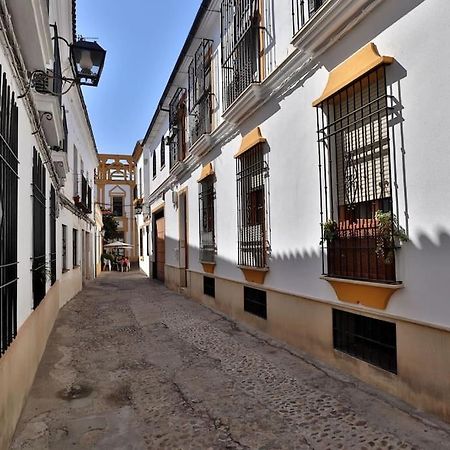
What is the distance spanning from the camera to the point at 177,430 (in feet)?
11.1

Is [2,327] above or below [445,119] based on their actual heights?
below

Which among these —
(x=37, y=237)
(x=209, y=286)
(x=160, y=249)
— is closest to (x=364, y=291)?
(x=37, y=237)

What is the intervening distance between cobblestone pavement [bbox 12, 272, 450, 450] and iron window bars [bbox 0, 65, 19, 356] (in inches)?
39.5

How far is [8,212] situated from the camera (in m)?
3.12

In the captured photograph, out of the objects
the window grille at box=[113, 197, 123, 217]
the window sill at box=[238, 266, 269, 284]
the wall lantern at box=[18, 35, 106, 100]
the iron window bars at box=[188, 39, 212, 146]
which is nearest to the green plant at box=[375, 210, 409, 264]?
the window sill at box=[238, 266, 269, 284]

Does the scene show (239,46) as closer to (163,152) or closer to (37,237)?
(37,237)

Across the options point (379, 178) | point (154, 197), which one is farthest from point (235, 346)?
point (154, 197)

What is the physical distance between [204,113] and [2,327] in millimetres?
7647

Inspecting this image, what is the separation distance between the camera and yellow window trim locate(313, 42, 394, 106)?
3882 mm

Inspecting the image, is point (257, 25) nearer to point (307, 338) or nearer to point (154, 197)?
point (307, 338)

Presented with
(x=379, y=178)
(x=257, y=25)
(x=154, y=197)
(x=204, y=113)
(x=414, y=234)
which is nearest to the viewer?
(x=414, y=234)

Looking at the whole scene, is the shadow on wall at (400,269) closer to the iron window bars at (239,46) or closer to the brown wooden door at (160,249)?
the iron window bars at (239,46)

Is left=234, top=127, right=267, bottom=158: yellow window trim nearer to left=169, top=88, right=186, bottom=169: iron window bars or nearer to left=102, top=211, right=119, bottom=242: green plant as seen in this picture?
left=169, top=88, right=186, bottom=169: iron window bars

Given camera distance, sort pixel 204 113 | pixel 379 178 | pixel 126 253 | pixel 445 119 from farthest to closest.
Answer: pixel 126 253
pixel 204 113
pixel 379 178
pixel 445 119
